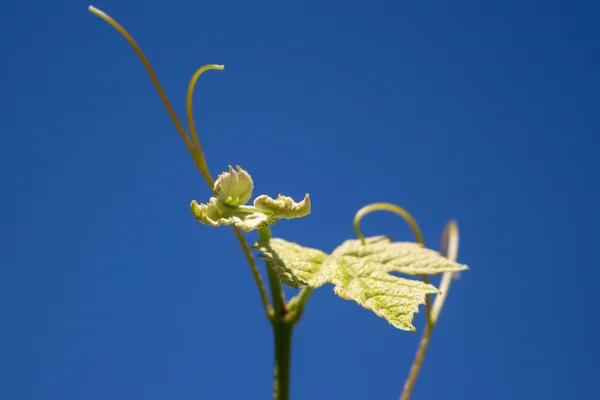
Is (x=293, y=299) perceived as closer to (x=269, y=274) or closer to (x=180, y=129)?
(x=269, y=274)

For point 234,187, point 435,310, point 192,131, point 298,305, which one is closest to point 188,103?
point 192,131

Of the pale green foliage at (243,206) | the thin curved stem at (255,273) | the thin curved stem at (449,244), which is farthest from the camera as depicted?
the thin curved stem at (449,244)

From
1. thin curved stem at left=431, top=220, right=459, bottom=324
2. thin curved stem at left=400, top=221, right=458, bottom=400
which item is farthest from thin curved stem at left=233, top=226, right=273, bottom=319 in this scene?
thin curved stem at left=431, top=220, right=459, bottom=324

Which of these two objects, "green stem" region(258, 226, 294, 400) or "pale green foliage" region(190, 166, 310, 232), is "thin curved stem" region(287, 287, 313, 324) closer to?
"green stem" region(258, 226, 294, 400)

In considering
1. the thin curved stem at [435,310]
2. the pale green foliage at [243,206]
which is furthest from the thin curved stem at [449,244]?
the pale green foliage at [243,206]

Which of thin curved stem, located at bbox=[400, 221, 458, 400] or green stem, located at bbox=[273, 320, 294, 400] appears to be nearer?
green stem, located at bbox=[273, 320, 294, 400]

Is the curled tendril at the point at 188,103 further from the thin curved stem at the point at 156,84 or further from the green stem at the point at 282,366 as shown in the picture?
the green stem at the point at 282,366

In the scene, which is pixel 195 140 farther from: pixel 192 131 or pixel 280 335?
pixel 280 335
